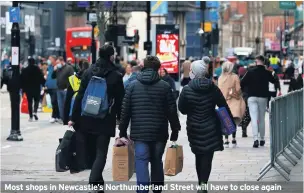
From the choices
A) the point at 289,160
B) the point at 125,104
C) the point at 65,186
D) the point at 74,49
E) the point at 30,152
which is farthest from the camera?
the point at 74,49

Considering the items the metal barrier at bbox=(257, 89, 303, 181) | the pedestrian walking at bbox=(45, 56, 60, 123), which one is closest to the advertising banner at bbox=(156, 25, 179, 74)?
the pedestrian walking at bbox=(45, 56, 60, 123)

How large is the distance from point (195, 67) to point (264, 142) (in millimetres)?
7961

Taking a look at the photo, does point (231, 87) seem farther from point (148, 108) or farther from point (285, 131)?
point (148, 108)

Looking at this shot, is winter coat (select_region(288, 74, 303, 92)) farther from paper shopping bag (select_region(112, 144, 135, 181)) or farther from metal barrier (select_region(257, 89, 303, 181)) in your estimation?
paper shopping bag (select_region(112, 144, 135, 181))

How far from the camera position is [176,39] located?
33.8 metres

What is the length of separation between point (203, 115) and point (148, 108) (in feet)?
2.56

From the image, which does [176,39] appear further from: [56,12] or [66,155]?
[56,12]

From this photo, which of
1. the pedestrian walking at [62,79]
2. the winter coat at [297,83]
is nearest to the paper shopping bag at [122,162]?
the pedestrian walking at [62,79]

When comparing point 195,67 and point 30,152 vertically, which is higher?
point 195,67

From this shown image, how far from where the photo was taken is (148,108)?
11633mm

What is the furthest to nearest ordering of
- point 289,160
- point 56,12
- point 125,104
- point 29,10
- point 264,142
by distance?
point 56,12 → point 29,10 → point 264,142 → point 289,160 → point 125,104

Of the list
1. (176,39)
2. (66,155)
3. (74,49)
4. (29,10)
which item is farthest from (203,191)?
(29,10)

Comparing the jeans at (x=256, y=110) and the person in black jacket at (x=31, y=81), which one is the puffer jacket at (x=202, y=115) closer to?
the jeans at (x=256, y=110)

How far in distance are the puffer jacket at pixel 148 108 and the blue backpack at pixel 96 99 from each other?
0.38 m
